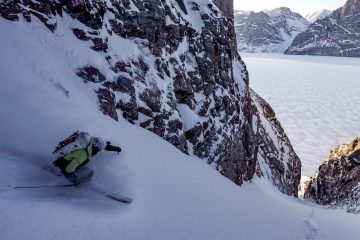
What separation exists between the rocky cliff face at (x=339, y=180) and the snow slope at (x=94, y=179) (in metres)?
8.53

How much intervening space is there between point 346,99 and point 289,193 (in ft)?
115

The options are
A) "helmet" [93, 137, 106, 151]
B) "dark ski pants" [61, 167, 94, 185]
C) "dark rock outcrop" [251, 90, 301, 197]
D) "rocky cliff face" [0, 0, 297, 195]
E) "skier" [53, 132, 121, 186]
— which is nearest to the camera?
"skier" [53, 132, 121, 186]

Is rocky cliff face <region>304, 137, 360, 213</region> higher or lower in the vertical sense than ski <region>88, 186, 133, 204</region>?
lower

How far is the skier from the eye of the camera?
7.20 meters

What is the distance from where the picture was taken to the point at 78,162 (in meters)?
7.25

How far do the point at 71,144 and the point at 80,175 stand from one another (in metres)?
0.64

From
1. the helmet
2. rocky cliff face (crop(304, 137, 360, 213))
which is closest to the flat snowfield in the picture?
rocky cliff face (crop(304, 137, 360, 213))

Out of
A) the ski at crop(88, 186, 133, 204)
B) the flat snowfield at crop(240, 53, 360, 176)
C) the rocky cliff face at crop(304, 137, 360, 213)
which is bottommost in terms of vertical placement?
the flat snowfield at crop(240, 53, 360, 176)

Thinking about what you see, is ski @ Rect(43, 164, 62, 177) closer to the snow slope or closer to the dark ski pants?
the snow slope

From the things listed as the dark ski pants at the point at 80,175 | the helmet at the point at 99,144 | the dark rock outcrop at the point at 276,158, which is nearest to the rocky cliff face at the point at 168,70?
the helmet at the point at 99,144

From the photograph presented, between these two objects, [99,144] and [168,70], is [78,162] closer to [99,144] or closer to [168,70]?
[99,144]

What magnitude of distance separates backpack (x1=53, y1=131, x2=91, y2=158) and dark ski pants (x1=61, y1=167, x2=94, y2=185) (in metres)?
0.39

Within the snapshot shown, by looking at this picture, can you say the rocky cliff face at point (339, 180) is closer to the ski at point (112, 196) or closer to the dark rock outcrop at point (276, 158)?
the dark rock outcrop at point (276, 158)

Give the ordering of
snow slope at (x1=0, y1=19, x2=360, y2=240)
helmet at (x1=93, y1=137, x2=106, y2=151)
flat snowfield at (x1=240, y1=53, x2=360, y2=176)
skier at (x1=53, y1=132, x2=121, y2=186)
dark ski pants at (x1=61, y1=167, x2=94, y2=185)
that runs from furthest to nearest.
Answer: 1. flat snowfield at (x1=240, y1=53, x2=360, y2=176)
2. helmet at (x1=93, y1=137, x2=106, y2=151)
3. dark ski pants at (x1=61, y1=167, x2=94, y2=185)
4. skier at (x1=53, y1=132, x2=121, y2=186)
5. snow slope at (x1=0, y1=19, x2=360, y2=240)
